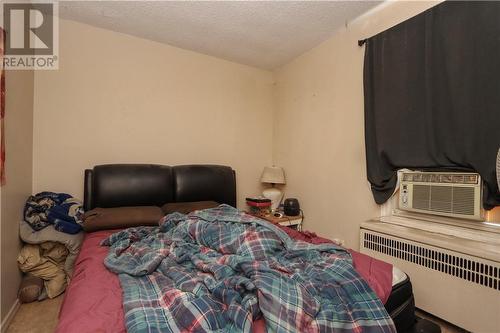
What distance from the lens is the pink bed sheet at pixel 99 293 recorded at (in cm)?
81

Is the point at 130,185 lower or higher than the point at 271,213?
higher

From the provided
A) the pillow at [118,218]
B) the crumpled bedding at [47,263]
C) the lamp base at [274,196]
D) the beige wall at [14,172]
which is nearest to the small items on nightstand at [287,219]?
the lamp base at [274,196]

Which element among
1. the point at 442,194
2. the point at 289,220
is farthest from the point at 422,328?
the point at 289,220

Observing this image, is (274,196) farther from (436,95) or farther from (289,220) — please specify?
(436,95)

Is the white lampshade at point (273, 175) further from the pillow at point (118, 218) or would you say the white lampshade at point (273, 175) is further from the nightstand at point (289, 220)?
the pillow at point (118, 218)

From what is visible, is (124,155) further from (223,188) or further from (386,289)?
(386,289)

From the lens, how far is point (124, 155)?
257 centimetres

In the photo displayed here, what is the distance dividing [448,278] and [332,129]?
1518 mm

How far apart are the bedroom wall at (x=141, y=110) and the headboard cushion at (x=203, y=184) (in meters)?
0.30

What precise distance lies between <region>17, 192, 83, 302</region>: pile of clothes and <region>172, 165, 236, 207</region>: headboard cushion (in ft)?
2.86

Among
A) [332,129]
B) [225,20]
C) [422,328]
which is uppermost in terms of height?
[225,20]

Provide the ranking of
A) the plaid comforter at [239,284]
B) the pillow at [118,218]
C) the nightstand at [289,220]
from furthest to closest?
the nightstand at [289,220], the pillow at [118,218], the plaid comforter at [239,284]

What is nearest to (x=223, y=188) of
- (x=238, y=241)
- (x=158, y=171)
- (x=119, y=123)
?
(x=158, y=171)

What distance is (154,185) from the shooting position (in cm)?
242
